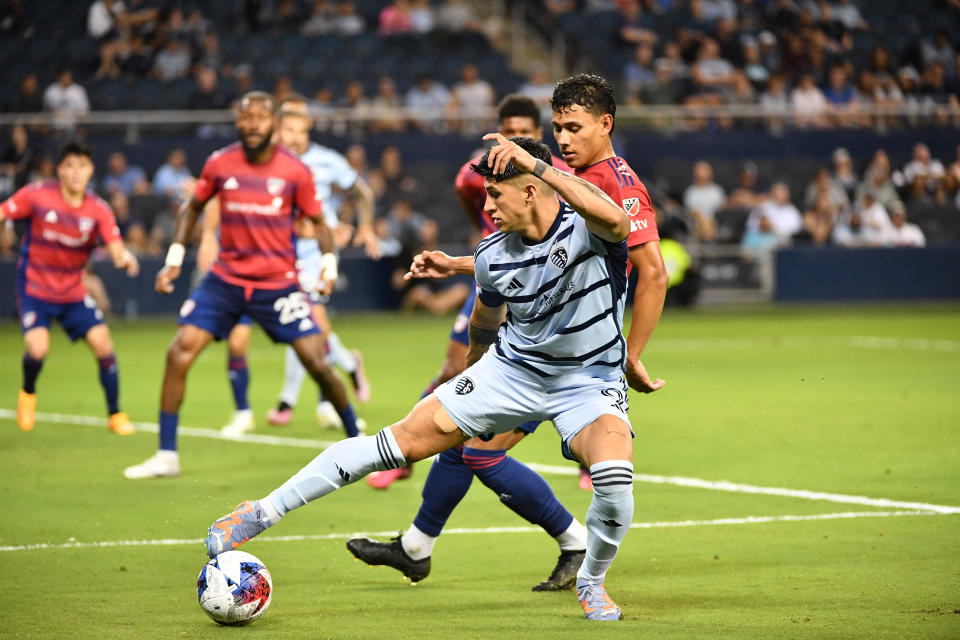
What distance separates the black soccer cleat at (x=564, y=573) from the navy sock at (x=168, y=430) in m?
3.72

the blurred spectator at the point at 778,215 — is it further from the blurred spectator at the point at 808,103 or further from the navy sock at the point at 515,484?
the navy sock at the point at 515,484

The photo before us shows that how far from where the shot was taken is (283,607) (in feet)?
19.4

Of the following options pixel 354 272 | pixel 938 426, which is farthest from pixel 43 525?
pixel 354 272

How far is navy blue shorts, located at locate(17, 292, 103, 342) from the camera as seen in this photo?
1145cm

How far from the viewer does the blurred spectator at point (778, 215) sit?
83.0 ft

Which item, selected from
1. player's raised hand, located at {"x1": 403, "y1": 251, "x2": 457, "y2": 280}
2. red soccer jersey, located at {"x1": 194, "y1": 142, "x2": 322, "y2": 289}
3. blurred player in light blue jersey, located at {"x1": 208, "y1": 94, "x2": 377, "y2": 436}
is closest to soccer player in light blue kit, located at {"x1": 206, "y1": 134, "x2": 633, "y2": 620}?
player's raised hand, located at {"x1": 403, "y1": 251, "x2": 457, "y2": 280}

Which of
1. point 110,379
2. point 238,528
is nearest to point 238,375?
point 110,379

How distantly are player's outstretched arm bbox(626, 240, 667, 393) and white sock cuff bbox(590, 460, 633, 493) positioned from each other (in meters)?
0.58

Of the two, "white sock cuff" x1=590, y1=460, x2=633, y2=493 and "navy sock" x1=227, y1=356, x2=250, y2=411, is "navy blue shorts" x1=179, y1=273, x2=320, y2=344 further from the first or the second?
"white sock cuff" x1=590, y1=460, x2=633, y2=493

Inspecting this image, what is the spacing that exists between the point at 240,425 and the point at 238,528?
580cm

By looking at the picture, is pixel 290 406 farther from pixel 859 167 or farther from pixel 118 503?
pixel 859 167

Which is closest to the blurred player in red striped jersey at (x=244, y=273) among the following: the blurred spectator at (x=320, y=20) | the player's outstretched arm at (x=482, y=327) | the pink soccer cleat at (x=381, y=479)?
the pink soccer cleat at (x=381, y=479)

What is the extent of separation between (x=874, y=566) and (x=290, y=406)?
6.40 metres

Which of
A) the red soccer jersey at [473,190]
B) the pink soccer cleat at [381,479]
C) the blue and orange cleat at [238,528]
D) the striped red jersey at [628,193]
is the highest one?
the striped red jersey at [628,193]
